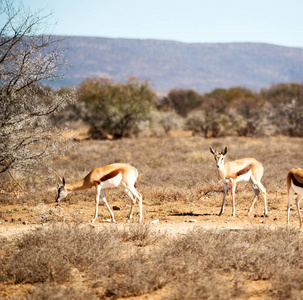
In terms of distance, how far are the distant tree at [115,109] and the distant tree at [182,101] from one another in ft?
78.7

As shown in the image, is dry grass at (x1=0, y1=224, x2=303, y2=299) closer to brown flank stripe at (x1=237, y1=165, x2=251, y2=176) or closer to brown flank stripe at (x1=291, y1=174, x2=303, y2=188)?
brown flank stripe at (x1=291, y1=174, x2=303, y2=188)

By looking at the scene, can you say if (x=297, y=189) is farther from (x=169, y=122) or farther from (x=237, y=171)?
(x=169, y=122)

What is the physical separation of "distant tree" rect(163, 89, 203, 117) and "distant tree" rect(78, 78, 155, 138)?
78.7 ft

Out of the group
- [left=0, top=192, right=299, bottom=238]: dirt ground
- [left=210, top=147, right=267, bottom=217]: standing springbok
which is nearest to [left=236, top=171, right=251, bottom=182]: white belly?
[left=210, top=147, right=267, bottom=217]: standing springbok

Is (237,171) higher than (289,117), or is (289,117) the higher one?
(289,117)

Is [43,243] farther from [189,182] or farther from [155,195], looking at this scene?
[189,182]

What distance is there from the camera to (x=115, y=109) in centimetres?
3788

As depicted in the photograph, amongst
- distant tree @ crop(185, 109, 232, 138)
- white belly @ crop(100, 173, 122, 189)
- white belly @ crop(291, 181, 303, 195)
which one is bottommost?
white belly @ crop(100, 173, 122, 189)

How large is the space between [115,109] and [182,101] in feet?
103

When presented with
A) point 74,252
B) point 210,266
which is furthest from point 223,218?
point 74,252

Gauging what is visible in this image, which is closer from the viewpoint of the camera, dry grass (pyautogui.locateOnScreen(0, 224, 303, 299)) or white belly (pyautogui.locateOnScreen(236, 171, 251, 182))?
dry grass (pyautogui.locateOnScreen(0, 224, 303, 299))

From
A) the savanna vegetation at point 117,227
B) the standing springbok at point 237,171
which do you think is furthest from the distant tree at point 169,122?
the standing springbok at point 237,171

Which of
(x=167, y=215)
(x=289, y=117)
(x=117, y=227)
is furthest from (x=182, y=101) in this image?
(x=117, y=227)

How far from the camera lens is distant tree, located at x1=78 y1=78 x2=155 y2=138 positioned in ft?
126
